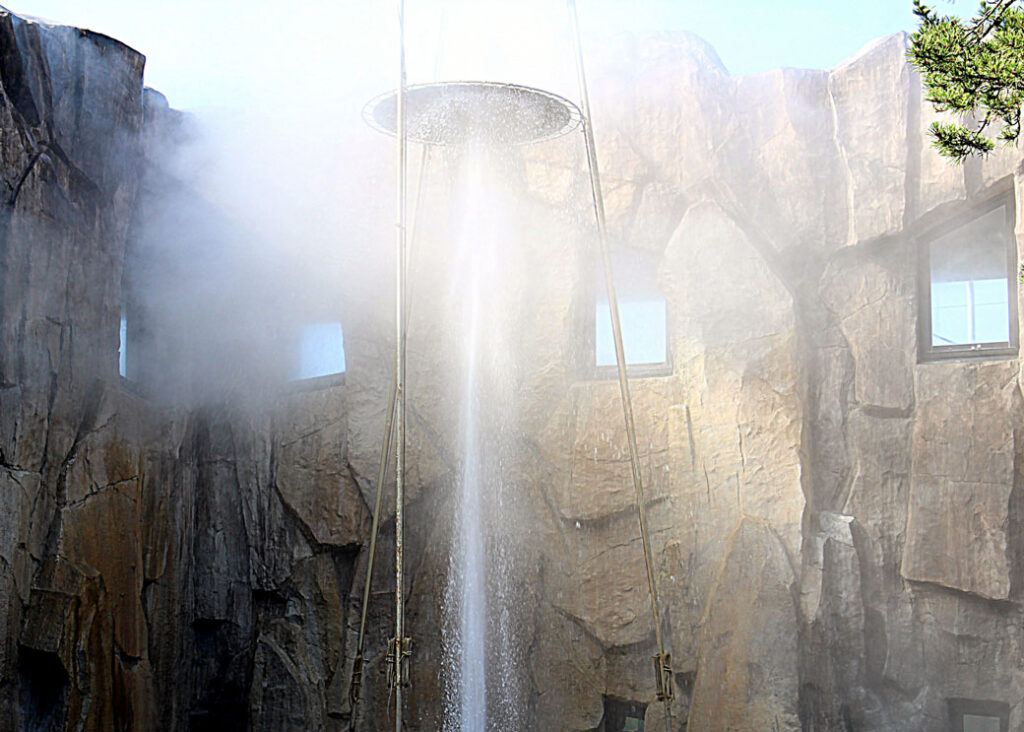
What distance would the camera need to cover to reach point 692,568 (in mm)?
4137

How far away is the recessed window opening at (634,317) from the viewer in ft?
14.5

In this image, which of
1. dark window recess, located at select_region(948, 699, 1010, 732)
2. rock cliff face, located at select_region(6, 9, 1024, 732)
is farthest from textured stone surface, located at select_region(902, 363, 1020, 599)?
dark window recess, located at select_region(948, 699, 1010, 732)

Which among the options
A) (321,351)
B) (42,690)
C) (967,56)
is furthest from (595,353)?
(42,690)

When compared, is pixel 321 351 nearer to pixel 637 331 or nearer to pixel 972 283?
pixel 637 331

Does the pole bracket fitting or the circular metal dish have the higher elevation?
the circular metal dish

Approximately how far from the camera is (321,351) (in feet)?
16.1

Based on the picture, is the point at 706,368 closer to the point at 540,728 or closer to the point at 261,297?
the point at 540,728

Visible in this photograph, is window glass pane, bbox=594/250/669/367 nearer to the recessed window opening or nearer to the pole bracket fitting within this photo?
the recessed window opening

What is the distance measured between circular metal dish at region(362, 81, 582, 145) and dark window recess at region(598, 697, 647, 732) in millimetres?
2287

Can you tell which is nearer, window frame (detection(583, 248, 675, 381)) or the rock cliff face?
the rock cliff face

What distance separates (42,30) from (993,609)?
394 cm

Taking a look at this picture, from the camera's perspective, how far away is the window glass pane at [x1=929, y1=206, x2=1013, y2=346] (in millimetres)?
4004

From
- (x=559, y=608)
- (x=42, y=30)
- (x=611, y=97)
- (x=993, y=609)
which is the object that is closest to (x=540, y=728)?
(x=559, y=608)

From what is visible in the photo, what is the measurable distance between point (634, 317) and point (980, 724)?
202cm
